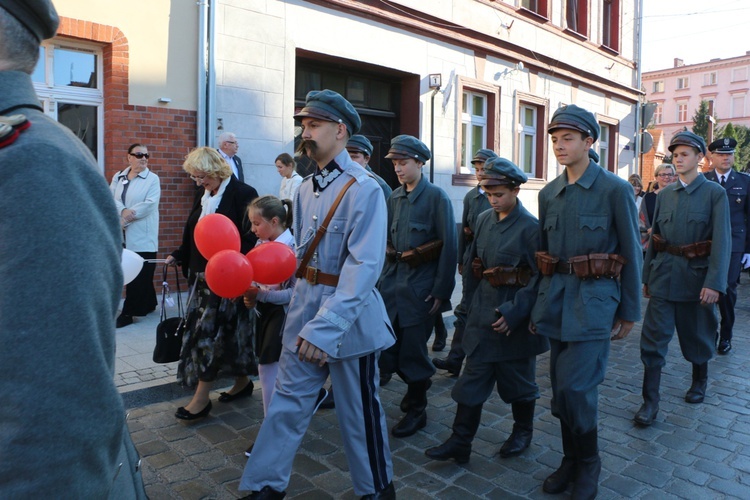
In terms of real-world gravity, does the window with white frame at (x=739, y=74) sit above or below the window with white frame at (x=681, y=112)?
above

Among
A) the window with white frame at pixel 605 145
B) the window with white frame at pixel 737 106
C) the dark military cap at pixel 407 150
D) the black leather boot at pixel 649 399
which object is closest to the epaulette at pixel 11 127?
the dark military cap at pixel 407 150

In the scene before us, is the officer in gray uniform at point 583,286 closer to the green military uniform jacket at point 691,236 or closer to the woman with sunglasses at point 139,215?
the green military uniform jacket at point 691,236

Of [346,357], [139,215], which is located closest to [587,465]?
[346,357]

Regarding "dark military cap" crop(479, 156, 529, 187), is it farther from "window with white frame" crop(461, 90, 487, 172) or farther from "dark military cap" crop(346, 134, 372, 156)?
"window with white frame" crop(461, 90, 487, 172)

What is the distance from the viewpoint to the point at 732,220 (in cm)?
721

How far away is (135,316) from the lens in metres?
6.96

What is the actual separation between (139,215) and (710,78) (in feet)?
269

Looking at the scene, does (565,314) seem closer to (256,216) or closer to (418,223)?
(418,223)

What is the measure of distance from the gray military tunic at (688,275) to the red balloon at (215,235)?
3.35 meters

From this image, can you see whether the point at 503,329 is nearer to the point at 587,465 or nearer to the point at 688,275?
the point at 587,465

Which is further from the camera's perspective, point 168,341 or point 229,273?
point 168,341

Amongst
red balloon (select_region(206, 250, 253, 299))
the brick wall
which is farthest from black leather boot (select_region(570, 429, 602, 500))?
the brick wall

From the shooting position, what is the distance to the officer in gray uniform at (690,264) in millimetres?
4941

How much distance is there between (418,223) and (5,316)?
3.86 metres
